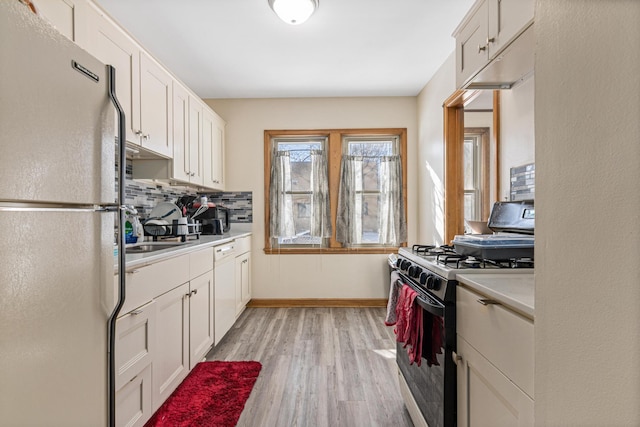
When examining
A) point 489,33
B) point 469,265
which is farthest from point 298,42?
point 469,265

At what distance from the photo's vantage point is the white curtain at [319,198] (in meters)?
4.00

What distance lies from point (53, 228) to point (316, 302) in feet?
11.3

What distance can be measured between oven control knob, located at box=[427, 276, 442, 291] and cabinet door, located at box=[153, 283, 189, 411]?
1.39 m

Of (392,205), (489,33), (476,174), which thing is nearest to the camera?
(489,33)

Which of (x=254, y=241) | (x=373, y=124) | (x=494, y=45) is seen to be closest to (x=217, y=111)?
(x=254, y=241)

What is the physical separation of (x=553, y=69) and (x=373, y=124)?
3.49 m

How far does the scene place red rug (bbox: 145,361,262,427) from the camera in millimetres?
1818

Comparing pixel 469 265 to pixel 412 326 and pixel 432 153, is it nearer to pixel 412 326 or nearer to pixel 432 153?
pixel 412 326

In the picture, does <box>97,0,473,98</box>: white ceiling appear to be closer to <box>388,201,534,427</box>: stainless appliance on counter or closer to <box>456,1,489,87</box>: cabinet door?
<box>456,1,489,87</box>: cabinet door

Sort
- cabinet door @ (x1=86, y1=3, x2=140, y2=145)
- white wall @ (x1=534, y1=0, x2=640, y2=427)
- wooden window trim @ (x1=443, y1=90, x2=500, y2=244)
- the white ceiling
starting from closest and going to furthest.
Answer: white wall @ (x1=534, y1=0, x2=640, y2=427), cabinet door @ (x1=86, y1=3, x2=140, y2=145), the white ceiling, wooden window trim @ (x1=443, y1=90, x2=500, y2=244)

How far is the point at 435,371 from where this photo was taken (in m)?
1.34

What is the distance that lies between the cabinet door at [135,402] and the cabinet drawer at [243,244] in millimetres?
1807

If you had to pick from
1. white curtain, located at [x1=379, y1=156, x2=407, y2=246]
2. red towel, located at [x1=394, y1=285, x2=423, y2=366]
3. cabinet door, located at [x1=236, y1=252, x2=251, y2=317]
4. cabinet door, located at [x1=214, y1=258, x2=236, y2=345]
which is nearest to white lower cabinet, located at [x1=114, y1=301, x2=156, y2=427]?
cabinet door, located at [x1=214, y1=258, x2=236, y2=345]

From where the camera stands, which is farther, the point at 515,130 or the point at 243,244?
the point at 243,244
